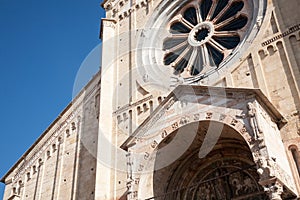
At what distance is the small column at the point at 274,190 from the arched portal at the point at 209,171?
1638 millimetres

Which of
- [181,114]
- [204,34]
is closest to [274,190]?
[181,114]

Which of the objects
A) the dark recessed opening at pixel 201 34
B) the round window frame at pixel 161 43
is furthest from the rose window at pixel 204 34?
the round window frame at pixel 161 43

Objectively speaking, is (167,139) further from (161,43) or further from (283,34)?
(161,43)

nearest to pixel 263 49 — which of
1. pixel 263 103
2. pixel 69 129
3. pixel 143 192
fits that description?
pixel 263 103

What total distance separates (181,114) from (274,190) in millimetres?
2603

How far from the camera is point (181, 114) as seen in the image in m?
7.83

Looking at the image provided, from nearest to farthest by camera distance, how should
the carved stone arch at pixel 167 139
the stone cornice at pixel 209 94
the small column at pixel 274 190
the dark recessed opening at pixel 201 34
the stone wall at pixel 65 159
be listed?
the small column at pixel 274 190 < the stone cornice at pixel 209 94 < the carved stone arch at pixel 167 139 < the stone wall at pixel 65 159 < the dark recessed opening at pixel 201 34

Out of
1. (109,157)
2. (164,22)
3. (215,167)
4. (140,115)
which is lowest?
(215,167)

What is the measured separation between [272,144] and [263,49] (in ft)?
10.1

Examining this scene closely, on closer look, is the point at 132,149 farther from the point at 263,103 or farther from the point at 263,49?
the point at 263,49

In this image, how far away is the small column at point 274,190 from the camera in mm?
5871

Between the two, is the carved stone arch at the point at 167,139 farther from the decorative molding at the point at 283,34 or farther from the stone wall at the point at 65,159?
the stone wall at the point at 65,159

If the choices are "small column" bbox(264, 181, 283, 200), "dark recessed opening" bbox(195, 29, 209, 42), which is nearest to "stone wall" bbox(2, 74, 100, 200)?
"dark recessed opening" bbox(195, 29, 209, 42)

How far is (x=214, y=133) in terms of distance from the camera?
25.8 ft
